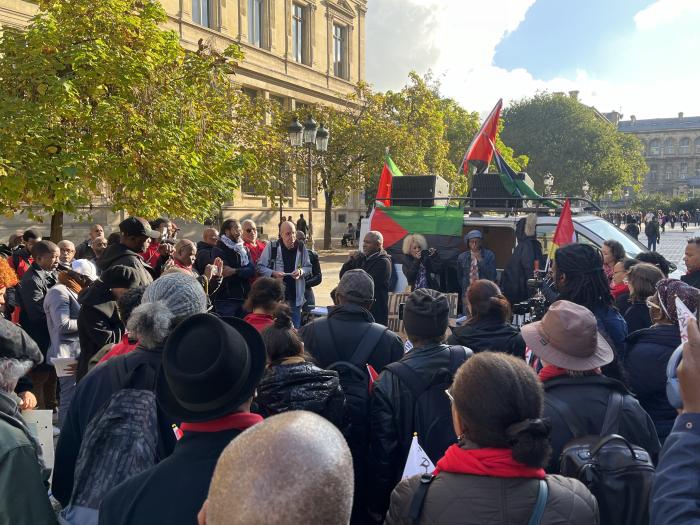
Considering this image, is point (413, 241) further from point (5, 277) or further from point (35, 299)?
point (5, 277)

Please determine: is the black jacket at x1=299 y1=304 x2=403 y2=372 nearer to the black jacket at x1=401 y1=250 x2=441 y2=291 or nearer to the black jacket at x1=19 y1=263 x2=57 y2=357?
the black jacket at x1=19 y1=263 x2=57 y2=357

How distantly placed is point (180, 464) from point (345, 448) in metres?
0.77

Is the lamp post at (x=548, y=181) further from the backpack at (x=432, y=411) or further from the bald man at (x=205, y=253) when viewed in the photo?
the backpack at (x=432, y=411)

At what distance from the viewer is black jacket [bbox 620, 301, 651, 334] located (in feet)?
14.5

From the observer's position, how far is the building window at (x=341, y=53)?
1547 inches

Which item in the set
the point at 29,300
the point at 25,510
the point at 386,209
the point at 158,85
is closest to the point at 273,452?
the point at 25,510

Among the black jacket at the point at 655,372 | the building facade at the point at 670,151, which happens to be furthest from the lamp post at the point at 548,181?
the building facade at the point at 670,151

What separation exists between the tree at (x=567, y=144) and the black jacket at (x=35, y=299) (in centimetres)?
5561

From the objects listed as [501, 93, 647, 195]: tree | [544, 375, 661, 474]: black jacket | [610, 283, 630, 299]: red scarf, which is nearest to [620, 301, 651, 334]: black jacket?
[610, 283, 630, 299]: red scarf

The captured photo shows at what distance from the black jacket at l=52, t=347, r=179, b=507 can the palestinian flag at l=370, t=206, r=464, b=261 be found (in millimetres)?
6662

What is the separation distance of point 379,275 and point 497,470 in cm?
538

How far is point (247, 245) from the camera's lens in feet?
26.1

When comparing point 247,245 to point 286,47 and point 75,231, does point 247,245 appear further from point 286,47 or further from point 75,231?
point 286,47

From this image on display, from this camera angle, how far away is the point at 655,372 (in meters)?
3.08
